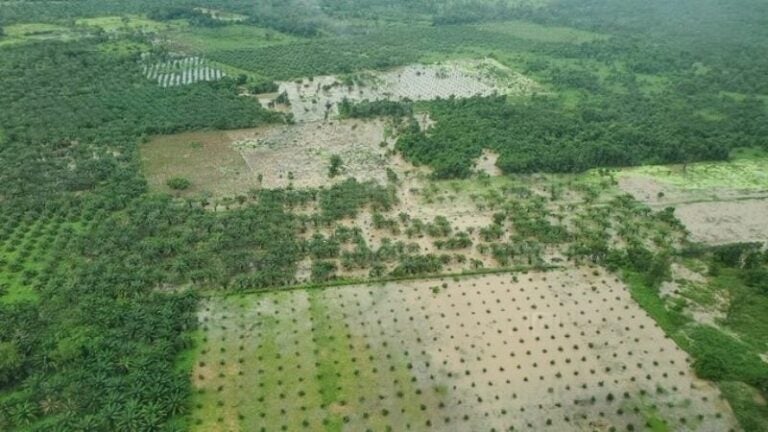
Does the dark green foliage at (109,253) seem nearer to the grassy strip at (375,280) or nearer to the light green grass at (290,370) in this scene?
the grassy strip at (375,280)

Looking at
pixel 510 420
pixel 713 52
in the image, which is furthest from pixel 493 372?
pixel 713 52

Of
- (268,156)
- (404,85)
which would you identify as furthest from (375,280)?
A: (404,85)

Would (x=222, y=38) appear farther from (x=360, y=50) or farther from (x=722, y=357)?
(x=722, y=357)

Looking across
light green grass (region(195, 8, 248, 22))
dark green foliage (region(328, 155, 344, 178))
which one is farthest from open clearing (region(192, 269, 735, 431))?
light green grass (region(195, 8, 248, 22))

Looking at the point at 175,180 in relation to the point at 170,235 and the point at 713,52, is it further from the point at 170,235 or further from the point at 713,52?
the point at 713,52

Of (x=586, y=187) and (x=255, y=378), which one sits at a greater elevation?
(x=586, y=187)

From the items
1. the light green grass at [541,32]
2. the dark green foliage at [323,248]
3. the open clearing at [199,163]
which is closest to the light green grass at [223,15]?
the light green grass at [541,32]

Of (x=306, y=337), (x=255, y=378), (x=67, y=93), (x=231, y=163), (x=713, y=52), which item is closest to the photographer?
(x=255, y=378)
